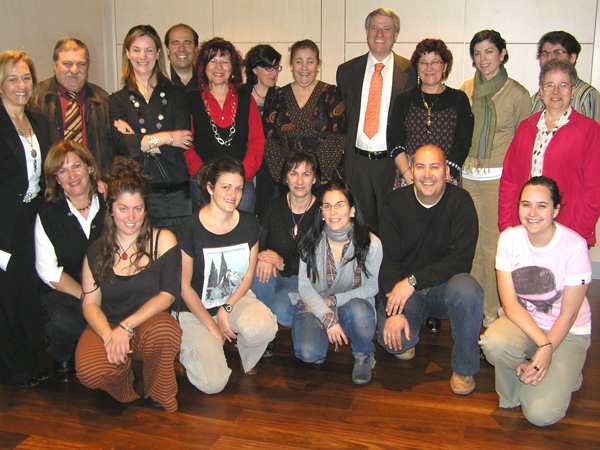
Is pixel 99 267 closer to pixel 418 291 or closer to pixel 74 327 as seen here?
pixel 74 327

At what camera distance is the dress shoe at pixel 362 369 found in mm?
2875

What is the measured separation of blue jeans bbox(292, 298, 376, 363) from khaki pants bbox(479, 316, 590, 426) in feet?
1.85

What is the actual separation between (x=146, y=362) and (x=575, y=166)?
236 centimetres

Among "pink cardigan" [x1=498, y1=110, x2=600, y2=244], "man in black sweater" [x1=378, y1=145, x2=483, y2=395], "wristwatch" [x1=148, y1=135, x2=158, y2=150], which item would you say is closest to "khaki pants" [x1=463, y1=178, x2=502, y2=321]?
"pink cardigan" [x1=498, y1=110, x2=600, y2=244]

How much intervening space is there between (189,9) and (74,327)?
3.43 metres

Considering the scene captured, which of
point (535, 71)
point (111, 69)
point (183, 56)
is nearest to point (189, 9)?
point (111, 69)

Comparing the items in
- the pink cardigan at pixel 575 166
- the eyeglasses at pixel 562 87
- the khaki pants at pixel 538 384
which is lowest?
the khaki pants at pixel 538 384

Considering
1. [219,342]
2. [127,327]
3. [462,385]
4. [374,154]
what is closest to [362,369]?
[462,385]

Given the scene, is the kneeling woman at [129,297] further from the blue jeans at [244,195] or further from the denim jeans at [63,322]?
the blue jeans at [244,195]

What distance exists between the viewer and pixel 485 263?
3.66m

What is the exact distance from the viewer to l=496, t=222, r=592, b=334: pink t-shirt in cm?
253

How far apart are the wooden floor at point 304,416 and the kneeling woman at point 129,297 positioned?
0.17 metres

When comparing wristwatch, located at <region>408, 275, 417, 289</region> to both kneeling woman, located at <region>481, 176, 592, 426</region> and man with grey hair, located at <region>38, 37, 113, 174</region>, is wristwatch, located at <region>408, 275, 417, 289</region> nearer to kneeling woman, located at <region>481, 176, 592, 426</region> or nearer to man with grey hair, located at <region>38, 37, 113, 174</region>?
kneeling woman, located at <region>481, 176, 592, 426</region>

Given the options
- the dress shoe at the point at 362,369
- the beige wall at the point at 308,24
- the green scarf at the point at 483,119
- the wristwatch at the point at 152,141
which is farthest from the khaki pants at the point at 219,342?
the beige wall at the point at 308,24
